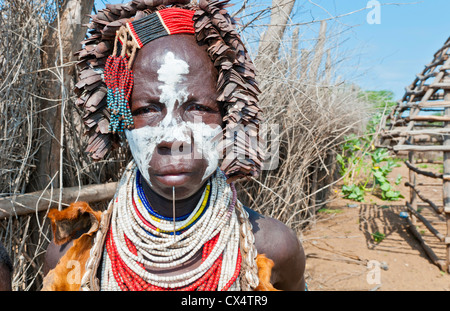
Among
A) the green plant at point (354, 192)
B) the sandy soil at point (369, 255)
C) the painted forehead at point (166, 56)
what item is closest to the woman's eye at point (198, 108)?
the painted forehead at point (166, 56)

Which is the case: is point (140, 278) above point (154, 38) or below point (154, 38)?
below

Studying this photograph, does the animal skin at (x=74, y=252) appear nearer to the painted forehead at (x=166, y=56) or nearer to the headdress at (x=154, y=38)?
the headdress at (x=154, y=38)

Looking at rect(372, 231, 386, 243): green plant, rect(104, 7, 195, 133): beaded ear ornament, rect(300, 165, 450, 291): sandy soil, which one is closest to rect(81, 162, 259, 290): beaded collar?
rect(104, 7, 195, 133): beaded ear ornament

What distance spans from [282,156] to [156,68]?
2.84 m

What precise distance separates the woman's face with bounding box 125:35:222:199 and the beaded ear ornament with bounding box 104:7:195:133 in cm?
2

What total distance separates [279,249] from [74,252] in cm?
75

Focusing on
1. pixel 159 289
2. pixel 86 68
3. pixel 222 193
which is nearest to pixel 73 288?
pixel 159 289

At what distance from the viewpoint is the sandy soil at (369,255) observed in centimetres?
427

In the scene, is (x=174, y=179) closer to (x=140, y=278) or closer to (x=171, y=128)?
(x=171, y=128)

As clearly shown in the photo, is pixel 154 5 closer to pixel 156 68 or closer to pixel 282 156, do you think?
pixel 156 68

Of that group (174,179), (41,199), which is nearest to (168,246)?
(174,179)

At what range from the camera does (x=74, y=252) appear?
1215mm

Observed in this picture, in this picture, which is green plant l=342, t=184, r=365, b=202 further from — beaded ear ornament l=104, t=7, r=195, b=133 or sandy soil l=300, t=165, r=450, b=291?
beaded ear ornament l=104, t=7, r=195, b=133

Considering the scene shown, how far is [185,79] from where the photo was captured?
1.13 meters
